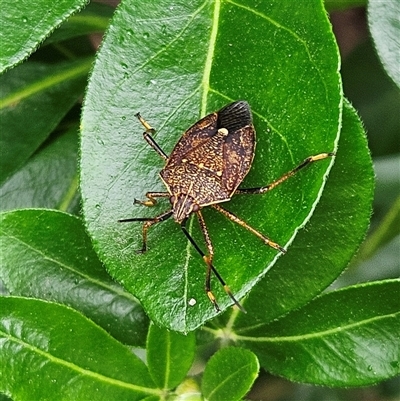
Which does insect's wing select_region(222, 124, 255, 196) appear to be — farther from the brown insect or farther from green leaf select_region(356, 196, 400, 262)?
green leaf select_region(356, 196, 400, 262)

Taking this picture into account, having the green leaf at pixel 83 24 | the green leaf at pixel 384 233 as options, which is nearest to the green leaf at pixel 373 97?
the green leaf at pixel 384 233

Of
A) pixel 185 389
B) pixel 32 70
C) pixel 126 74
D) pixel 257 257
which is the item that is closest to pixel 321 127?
pixel 257 257

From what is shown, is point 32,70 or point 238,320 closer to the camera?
point 238,320

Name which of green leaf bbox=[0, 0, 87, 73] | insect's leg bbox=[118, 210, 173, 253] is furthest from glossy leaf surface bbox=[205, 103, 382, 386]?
green leaf bbox=[0, 0, 87, 73]

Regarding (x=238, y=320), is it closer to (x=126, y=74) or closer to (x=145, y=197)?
(x=145, y=197)

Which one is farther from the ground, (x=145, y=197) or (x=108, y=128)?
(x=108, y=128)

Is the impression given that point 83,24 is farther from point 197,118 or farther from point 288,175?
point 288,175
